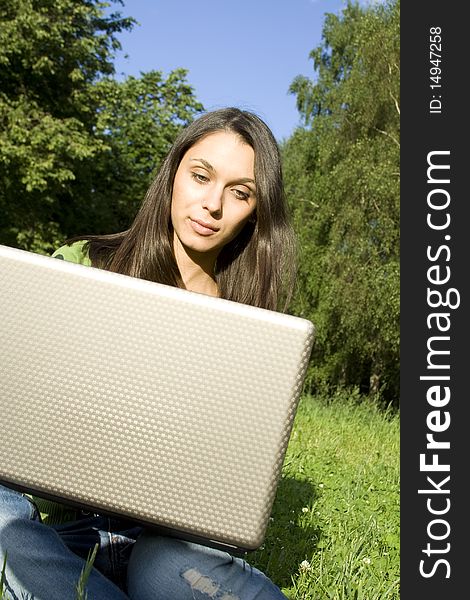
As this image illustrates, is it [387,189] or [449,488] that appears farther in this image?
[387,189]

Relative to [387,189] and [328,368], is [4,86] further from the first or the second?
[328,368]

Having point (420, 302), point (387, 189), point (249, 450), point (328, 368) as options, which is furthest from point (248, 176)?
point (328, 368)

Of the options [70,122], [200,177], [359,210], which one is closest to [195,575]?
[200,177]

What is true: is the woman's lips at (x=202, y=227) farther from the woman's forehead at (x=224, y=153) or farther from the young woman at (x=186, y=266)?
the woman's forehead at (x=224, y=153)

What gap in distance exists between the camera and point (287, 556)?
223 centimetres

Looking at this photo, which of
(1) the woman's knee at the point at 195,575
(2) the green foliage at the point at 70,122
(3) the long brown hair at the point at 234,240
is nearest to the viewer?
(1) the woman's knee at the point at 195,575

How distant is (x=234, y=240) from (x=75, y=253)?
1.80 ft

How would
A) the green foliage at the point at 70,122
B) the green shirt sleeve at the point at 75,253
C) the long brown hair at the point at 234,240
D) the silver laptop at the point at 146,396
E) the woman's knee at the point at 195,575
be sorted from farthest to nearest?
1. the green foliage at the point at 70,122
2. the long brown hair at the point at 234,240
3. the green shirt sleeve at the point at 75,253
4. the woman's knee at the point at 195,575
5. the silver laptop at the point at 146,396

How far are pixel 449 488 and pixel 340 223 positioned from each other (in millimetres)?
10469

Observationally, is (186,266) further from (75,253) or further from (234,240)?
(75,253)

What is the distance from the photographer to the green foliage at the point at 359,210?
38.5ft

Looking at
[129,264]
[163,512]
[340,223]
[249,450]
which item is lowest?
Result: [163,512]

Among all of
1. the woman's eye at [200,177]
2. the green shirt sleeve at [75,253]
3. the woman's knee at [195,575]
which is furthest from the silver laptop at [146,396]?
the woman's eye at [200,177]

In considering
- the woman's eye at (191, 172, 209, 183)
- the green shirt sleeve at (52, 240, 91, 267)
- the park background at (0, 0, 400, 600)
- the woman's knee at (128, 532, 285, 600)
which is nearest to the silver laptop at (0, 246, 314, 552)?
the woman's knee at (128, 532, 285, 600)
